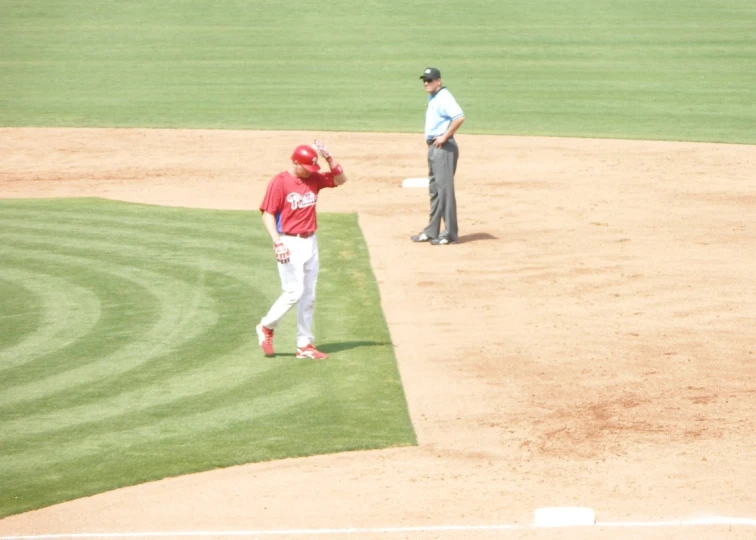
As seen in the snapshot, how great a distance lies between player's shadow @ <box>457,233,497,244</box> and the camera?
1757 centimetres

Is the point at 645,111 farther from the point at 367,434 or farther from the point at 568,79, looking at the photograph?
the point at 367,434

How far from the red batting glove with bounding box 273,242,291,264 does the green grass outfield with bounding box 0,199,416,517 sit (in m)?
1.09

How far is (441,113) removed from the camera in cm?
1669

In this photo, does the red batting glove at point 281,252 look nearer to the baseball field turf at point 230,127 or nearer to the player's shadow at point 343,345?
the baseball field turf at point 230,127

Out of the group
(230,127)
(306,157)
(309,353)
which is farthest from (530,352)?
(230,127)

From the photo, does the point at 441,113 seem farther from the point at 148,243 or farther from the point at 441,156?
the point at 148,243

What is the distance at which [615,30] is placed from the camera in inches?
1630

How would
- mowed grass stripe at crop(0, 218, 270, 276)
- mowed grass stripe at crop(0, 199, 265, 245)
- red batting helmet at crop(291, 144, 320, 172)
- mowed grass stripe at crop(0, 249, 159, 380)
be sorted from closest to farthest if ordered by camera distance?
red batting helmet at crop(291, 144, 320, 172) → mowed grass stripe at crop(0, 249, 159, 380) → mowed grass stripe at crop(0, 218, 270, 276) → mowed grass stripe at crop(0, 199, 265, 245)

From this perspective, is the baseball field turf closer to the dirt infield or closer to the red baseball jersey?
the dirt infield

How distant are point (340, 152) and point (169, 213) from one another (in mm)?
6743

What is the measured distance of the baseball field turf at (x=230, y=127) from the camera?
33.0ft

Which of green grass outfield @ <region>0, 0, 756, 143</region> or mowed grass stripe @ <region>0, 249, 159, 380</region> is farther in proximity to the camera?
green grass outfield @ <region>0, 0, 756, 143</region>

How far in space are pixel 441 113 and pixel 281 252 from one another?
6105mm

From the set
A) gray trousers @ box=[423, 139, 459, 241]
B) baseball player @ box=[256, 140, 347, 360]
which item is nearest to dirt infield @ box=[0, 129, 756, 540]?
gray trousers @ box=[423, 139, 459, 241]
